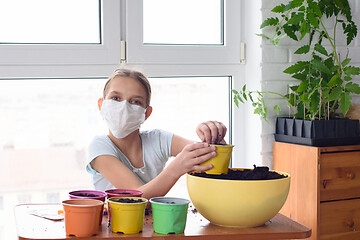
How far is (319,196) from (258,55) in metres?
0.76

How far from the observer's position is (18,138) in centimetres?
230

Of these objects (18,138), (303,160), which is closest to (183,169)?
(303,160)

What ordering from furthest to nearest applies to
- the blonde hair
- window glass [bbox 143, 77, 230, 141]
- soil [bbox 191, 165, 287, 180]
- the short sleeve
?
window glass [bbox 143, 77, 230, 141] < the blonde hair < the short sleeve < soil [bbox 191, 165, 287, 180]

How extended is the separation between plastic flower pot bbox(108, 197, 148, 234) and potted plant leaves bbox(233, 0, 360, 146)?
1224mm

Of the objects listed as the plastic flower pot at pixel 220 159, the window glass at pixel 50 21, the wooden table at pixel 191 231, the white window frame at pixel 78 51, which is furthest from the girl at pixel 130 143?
the window glass at pixel 50 21

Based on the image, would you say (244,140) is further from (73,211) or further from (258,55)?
(73,211)

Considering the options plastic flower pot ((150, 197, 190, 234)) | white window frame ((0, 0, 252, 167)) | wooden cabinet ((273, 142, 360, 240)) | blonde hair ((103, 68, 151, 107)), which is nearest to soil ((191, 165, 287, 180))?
plastic flower pot ((150, 197, 190, 234))

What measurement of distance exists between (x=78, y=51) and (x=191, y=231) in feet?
4.40

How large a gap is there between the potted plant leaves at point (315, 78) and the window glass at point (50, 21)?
0.77 meters

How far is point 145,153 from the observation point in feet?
6.48

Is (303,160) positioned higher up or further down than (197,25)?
further down

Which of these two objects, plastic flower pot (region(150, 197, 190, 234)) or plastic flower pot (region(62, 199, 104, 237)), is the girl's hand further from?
plastic flower pot (region(62, 199, 104, 237))

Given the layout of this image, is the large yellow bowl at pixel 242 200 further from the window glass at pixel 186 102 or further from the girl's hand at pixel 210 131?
the window glass at pixel 186 102

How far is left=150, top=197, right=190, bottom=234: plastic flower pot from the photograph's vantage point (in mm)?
1155
